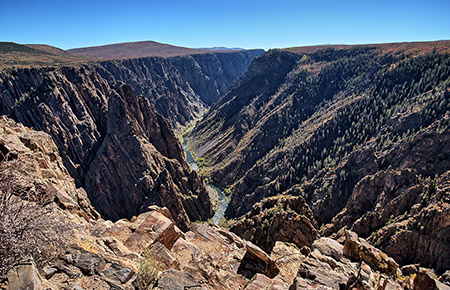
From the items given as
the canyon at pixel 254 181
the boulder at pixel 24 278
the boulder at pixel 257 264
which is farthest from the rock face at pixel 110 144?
the boulder at pixel 24 278

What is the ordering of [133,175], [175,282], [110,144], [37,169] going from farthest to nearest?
[110,144] → [133,175] → [37,169] → [175,282]

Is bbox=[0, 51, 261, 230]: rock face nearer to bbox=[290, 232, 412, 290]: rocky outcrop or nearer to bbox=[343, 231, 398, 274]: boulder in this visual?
bbox=[290, 232, 412, 290]: rocky outcrop

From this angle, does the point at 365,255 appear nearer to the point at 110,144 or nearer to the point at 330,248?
the point at 330,248

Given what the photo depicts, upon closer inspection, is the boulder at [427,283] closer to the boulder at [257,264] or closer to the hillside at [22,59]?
the boulder at [257,264]

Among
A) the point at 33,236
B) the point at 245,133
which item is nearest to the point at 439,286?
the point at 33,236

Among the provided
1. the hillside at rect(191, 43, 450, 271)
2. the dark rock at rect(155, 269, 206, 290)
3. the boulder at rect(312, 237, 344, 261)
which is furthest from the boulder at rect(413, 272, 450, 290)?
the hillside at rect(191, 43, 450, 271)

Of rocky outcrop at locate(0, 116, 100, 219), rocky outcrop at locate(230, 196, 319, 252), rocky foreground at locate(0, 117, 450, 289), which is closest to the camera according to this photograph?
rocky foreground at locate(0, 117, 450, 289)

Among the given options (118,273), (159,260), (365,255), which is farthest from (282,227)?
(118,273)
